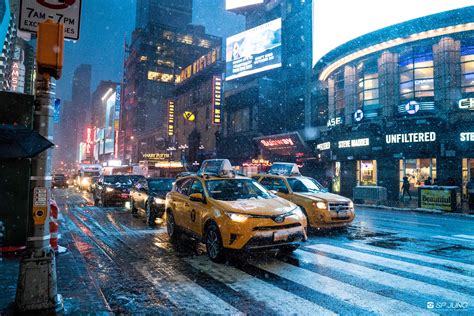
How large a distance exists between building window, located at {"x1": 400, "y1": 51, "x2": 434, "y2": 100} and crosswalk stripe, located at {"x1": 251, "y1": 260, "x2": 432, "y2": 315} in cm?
2141

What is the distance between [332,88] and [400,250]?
2506cm

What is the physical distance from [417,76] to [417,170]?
21.3ft

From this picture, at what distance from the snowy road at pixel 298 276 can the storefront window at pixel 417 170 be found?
48.2ft

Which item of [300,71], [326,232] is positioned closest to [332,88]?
[300,71]

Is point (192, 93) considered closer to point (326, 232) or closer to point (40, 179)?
point (326, 232)

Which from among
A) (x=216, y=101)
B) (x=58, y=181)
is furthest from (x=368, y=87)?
(x=58, y=181)

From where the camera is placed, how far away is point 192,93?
54.3m

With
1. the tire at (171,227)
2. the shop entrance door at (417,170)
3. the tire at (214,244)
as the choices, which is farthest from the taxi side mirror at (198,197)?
the shop entrance door at (417,170)

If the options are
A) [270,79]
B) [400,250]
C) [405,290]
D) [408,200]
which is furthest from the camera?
[270,79]

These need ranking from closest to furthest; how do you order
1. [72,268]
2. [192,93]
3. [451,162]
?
[72,268] < [451,162] < [192,93]

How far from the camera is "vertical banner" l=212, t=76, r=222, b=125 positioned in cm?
4354

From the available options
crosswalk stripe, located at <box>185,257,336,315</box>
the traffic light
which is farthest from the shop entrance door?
the traffic light

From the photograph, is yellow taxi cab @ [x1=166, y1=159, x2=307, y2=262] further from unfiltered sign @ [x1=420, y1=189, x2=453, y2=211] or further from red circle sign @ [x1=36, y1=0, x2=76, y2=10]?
unfiltered sign @ [x1=420, y1=189, x2=453, y2=211]

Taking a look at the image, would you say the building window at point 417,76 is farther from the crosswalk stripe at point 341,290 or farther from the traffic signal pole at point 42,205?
the traffic signal pole at point 42,205
